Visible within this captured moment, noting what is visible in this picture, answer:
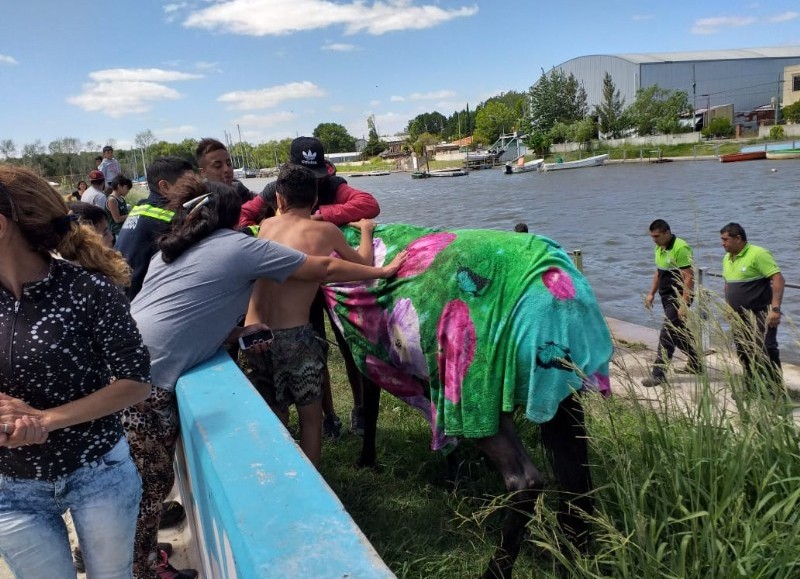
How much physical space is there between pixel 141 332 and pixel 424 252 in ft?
4.13

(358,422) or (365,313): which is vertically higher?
(365,313)

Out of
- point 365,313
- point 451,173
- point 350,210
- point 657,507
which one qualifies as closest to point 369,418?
point 365,313

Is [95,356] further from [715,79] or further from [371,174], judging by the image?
[371,174]

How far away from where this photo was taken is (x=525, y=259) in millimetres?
2668

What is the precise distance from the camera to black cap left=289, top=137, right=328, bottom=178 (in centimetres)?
374

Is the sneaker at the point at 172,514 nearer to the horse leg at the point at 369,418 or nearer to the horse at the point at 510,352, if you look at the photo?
the horse leg at the point at 369,418

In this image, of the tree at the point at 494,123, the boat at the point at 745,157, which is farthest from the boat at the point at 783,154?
the tree at the point at 494,123

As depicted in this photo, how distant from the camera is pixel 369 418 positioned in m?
3.97

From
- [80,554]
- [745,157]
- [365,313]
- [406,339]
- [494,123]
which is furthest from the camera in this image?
[494,123]

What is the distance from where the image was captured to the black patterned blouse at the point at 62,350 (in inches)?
77.2

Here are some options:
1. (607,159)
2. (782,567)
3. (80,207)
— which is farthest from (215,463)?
(607,159)

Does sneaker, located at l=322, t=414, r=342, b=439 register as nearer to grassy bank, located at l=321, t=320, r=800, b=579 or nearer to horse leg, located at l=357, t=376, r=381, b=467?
horse leg, located at l=357, t=376, r=381, b=467

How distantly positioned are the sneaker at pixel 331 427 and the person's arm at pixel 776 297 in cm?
429

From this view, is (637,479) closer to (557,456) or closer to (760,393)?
(557,456)
